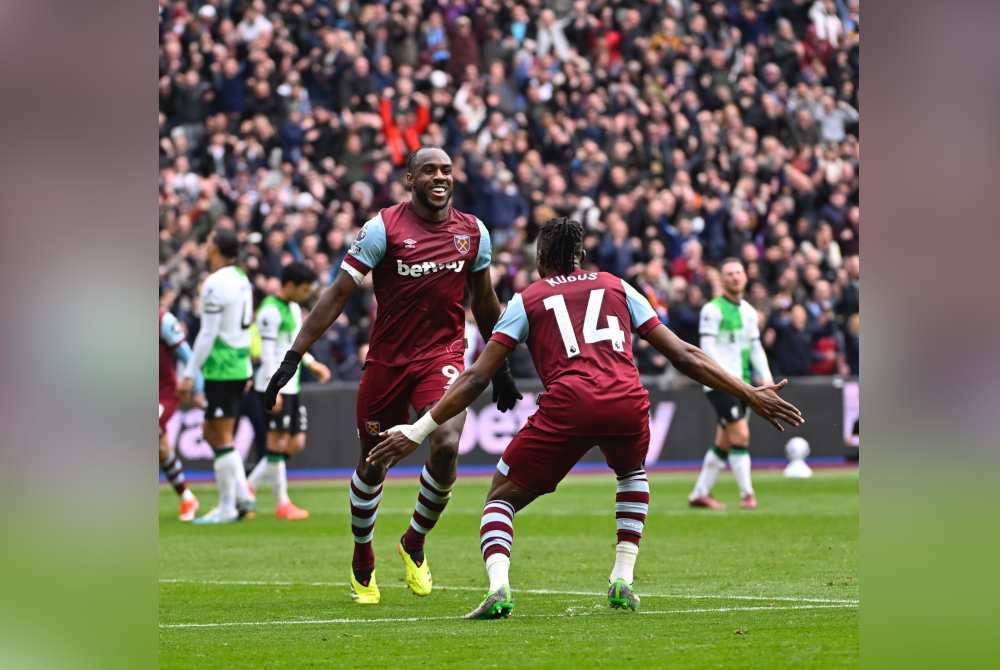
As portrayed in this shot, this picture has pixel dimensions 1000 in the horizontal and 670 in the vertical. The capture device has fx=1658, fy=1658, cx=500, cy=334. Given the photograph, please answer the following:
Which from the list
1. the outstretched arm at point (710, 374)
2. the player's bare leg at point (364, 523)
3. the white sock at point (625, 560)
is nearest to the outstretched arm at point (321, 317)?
the player's bare leg at point (364, 523)

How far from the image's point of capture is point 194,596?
1138 centimetres

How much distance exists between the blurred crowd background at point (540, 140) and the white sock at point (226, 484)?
6438 millimetres

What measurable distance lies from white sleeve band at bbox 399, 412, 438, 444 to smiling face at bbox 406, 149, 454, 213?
2.01 m

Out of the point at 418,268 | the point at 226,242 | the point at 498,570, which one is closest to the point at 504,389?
the point at 418,268

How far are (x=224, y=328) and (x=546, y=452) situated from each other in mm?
8618

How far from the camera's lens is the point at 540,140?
94.4ft

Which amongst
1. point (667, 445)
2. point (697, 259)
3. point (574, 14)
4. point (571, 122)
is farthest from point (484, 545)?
point (574, 14)

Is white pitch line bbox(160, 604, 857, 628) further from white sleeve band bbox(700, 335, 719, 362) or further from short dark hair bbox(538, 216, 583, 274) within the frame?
white sleeve band bbox(700, 335, 719, 362)

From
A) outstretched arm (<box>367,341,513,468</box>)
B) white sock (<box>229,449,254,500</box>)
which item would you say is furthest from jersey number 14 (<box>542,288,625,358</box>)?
white sock (<box>229,449,254,500</box>)

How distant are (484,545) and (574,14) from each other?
22.6 meters

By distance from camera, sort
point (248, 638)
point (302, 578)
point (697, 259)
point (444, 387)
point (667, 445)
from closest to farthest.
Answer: point (248, 638) < point (444, 387) < point (302, 578) < point (667, 445) < point (697, 259)

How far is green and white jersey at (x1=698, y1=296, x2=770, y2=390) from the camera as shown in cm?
1883

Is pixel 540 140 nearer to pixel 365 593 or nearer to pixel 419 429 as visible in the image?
pixel 365 593
